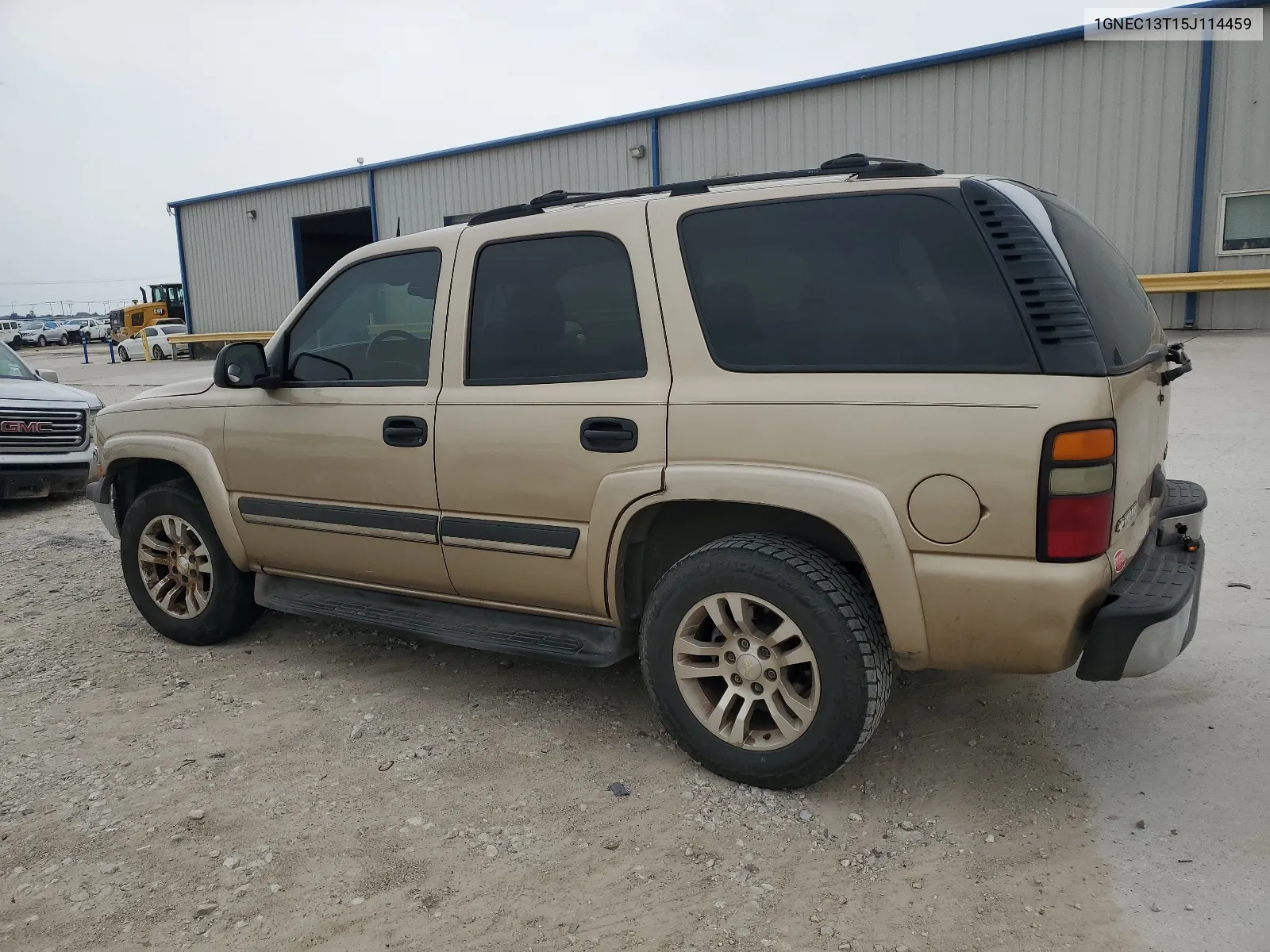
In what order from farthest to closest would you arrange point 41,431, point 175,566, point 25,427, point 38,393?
point 38,393 < point 41,431 < point 25,427 < point 175,566

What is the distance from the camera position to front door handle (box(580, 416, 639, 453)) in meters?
3.14

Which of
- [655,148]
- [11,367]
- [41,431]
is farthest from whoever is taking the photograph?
[655,148]

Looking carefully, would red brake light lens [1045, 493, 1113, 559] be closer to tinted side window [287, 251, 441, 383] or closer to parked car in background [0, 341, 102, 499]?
tinted side window [287, 251, 441, 383]

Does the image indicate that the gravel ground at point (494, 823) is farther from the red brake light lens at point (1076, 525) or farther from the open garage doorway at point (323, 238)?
the open garage doorway at point (323, 238)

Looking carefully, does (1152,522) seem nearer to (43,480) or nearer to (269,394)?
(269,394)

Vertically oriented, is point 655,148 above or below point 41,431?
above

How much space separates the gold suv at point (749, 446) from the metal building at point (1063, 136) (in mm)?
10016

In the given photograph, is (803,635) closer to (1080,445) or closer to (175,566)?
(1080,445)

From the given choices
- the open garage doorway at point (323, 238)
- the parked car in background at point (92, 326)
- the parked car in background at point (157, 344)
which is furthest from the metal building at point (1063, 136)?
the parked car in background at point (92, 326)

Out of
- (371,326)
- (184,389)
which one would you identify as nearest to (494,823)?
(371,326)

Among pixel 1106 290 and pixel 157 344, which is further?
pixel 157 344

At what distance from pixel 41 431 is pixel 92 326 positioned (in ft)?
183

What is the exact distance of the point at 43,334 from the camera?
162 feet

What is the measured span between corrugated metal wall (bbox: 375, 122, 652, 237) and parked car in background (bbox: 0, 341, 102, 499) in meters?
10.5
